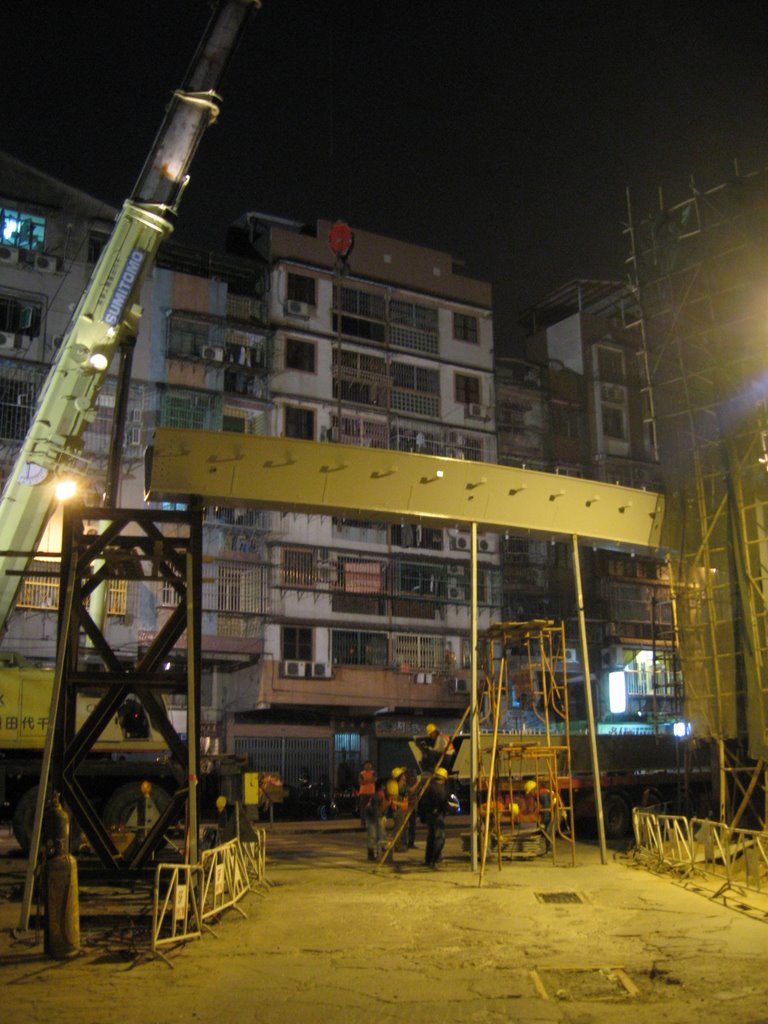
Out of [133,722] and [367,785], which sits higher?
[133,722]

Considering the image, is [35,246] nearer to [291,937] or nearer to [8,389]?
[8,389]

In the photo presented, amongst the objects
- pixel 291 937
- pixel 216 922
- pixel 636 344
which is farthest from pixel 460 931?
pixel 636 344

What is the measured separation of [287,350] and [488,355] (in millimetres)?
9338

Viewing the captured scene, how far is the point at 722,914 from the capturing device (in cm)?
1173

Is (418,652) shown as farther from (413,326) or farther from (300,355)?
(413,326)

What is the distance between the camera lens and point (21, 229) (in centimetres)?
3453

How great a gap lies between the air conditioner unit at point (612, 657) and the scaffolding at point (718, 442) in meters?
21.7

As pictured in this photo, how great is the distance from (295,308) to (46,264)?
9247 millimetres

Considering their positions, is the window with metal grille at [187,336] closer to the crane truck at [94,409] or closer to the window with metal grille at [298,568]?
the window with metal grille at [298,568]

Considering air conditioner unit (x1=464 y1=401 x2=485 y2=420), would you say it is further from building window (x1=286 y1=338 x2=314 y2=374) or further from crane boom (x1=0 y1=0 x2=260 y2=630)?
crane boom (x1=0 y1=0 x2=260 y2=630)

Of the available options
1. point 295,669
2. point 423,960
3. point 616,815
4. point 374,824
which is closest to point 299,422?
point 295,669

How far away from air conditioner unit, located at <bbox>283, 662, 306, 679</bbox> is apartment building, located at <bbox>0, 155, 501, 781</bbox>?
7cm

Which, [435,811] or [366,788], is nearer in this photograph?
[435,811]

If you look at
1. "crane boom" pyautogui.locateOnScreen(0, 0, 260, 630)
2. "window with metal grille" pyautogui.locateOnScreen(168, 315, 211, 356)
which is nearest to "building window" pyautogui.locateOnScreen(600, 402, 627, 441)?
"window with metal grille" pyautogui.locateOnScreen(168, 315, 211, 356)
